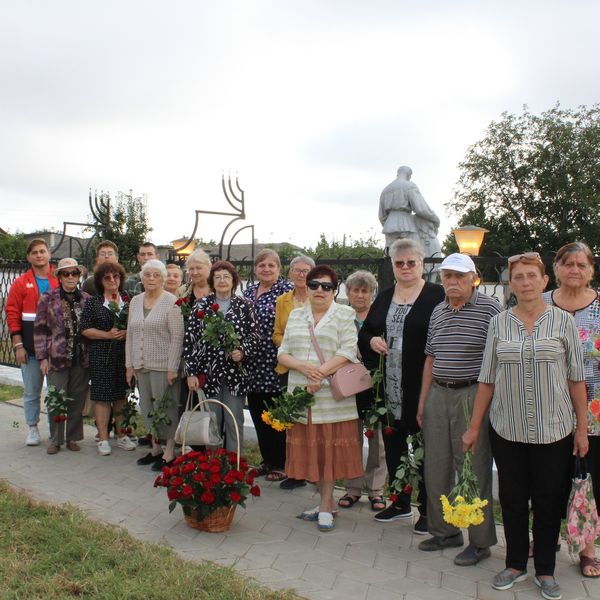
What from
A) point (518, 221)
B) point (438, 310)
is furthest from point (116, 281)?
point (518, 221)

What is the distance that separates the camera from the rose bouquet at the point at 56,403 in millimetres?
5844

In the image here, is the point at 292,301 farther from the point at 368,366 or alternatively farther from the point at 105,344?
the point at 105,344

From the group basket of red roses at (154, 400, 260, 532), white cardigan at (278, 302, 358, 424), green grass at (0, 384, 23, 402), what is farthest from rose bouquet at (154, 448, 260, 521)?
green grass at (0, 384, 23, 402)

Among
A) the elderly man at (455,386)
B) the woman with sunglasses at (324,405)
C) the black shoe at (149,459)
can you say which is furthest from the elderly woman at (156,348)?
the elderly man at (455,386)

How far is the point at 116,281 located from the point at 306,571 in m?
3.38

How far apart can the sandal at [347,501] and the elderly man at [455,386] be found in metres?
0.84

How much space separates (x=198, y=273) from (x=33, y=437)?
2.66m

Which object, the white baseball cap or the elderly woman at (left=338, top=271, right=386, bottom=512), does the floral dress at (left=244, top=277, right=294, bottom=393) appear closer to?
the elderly woman at (left=338, top=271, right=386, bottom=512)

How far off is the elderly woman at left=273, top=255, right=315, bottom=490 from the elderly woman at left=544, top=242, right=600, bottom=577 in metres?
1.94

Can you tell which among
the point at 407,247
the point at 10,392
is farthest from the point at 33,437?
the point at 407,247

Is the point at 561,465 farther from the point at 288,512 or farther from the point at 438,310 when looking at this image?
the point at 288,512

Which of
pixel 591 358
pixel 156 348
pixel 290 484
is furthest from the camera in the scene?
pixel 156 348

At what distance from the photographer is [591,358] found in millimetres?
3453

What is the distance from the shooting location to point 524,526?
11.2 ft
